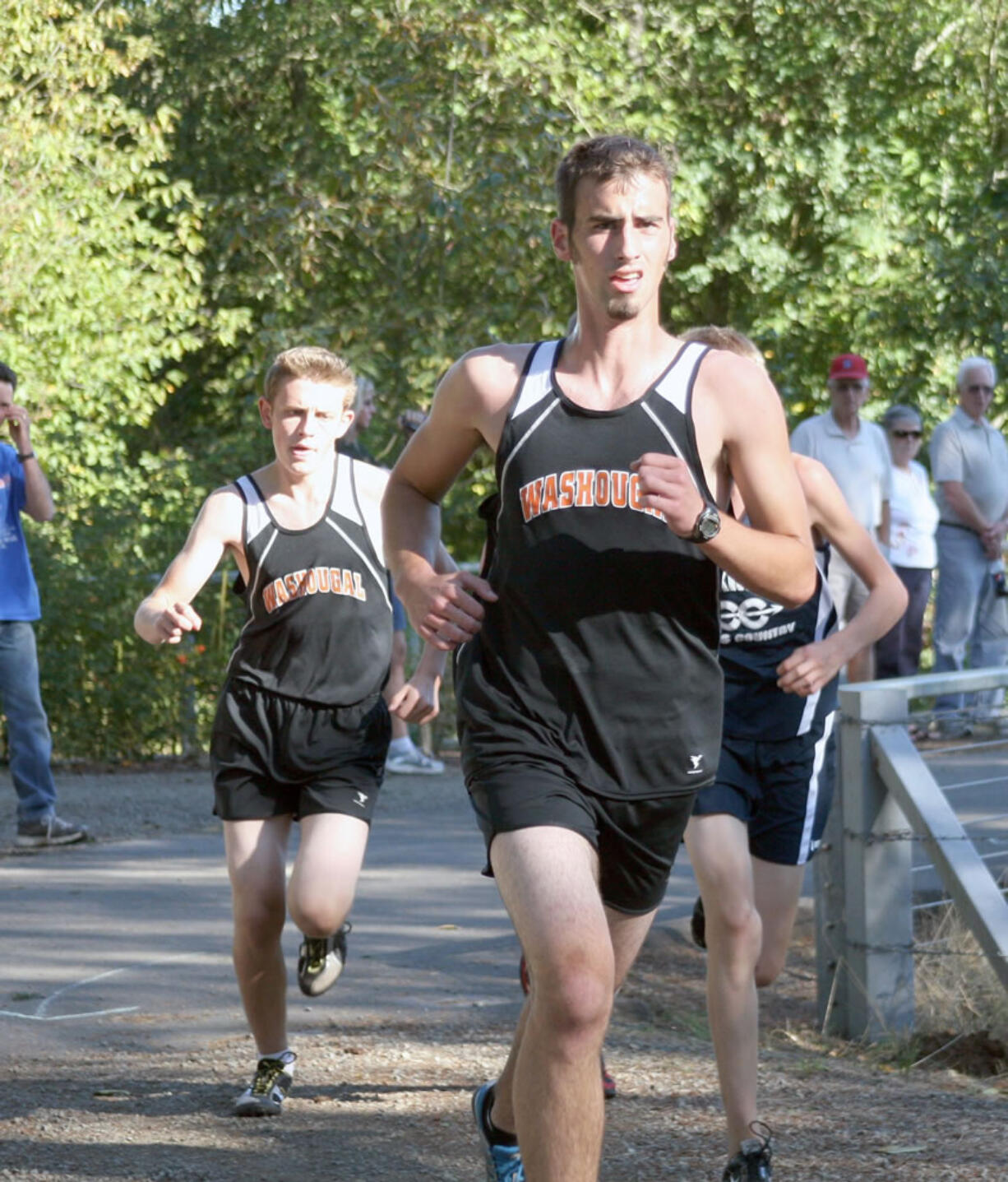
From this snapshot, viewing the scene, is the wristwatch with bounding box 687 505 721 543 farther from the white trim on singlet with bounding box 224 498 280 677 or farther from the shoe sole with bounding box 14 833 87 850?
the shoe sole with bounding box 14 833 87 850

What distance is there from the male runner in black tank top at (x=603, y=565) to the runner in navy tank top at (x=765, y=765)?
841 millimetres

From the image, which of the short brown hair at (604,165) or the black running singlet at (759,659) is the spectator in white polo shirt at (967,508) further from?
the short brown hair at (604,165)

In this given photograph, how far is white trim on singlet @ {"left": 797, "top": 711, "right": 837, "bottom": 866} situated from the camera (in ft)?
16.9

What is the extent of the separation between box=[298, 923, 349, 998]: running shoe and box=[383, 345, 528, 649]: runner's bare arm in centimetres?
151

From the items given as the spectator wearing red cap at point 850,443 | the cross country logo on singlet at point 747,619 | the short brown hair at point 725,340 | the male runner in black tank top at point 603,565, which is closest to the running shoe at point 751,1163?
the male runner in black tank top at point 603,565

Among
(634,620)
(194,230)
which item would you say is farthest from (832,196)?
(634,620)

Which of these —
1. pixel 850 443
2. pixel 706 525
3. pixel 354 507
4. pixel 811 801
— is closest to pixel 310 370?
pixel 354 507

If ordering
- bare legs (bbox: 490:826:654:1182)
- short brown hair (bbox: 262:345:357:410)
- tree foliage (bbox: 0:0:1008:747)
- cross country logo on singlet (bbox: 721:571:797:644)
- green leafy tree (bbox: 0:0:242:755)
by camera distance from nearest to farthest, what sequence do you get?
bare legs (bbox: 490:826:654:1182), cross country logo on singlet (bbox: 721:571:797:644), short brown hair (bbox: 262:345:357:410), green leafy tree (bbox: 0:0:242:755), tree foliage (bbox: 0:0:1008:747)

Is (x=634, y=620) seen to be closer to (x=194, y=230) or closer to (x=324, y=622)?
(x=324, y=622)

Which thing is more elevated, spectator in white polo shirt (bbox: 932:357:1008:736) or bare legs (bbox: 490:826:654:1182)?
spectator in white polo shirt (bbox: 932:357:1008:736)

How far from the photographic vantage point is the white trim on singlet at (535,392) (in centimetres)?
359

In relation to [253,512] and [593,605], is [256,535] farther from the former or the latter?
[593,605]

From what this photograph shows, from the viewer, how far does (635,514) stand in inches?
139

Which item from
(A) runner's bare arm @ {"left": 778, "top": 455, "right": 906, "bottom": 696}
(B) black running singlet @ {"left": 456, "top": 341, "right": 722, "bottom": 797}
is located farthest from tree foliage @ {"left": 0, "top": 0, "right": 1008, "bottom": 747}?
(B) black running singlet @ {"left": 456, "top": 341, "right": 722, "bottom": 797}
